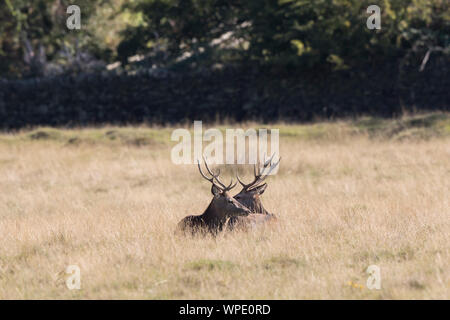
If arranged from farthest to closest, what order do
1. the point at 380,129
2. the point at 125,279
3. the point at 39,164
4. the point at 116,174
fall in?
the point at 380,129
the point at 39,164
the point at 116,174
the point at 125,279

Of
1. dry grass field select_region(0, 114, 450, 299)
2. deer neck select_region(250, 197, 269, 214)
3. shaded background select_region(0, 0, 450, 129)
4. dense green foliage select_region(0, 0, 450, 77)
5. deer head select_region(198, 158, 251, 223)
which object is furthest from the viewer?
shaded background select_region(0, 0, 450, 129)

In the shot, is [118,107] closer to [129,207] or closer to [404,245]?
[129,207]

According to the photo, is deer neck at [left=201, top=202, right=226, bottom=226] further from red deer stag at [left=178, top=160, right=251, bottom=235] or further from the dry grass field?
the dry grass field

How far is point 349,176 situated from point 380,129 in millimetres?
5268

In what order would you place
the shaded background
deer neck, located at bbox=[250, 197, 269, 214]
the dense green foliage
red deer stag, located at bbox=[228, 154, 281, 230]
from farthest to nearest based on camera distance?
the shaded background < the dense green foliage < deer neck, located at bbox=[250, 197, 269, 214] < red deer stag, located at bbox=[228, 154, 281, 230]

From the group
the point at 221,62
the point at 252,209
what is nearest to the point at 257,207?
the point at 252,209

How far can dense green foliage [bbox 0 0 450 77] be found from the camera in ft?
77.3

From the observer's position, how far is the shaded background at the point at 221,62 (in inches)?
931

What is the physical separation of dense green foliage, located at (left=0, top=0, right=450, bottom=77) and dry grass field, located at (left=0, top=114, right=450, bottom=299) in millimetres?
6728

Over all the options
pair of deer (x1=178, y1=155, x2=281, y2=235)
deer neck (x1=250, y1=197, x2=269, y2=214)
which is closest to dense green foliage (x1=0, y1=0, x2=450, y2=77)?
deer neck (x1=250, y1=197, x2=269, y2=214)

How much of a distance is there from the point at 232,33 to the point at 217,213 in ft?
67.8

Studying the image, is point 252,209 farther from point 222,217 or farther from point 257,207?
point 222,217
